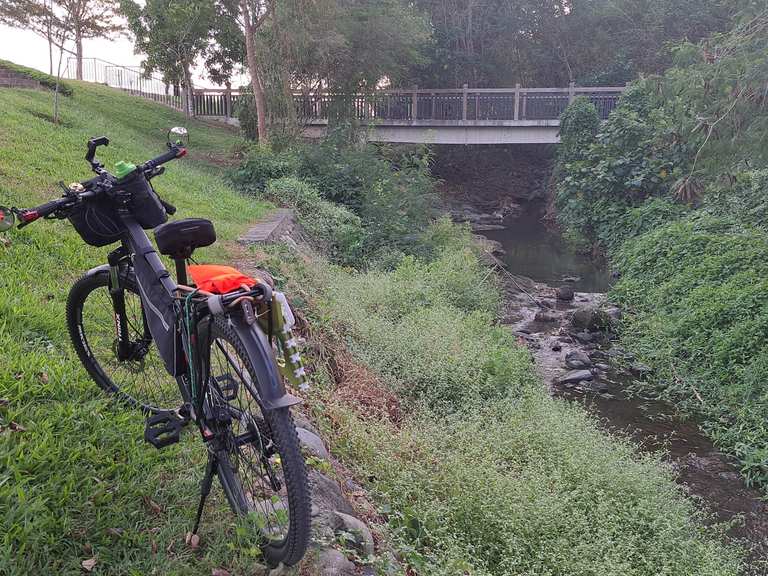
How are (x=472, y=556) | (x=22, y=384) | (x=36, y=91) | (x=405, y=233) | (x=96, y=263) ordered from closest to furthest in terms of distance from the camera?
(x=22, y=384) < (x=472, y=556) < (x=96, y=263) < (x=405, y=233) < (x=36, y=91)

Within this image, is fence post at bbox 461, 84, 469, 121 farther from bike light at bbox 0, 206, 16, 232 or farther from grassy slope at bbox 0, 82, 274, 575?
bike light at bbox 0, 206, 16, 232

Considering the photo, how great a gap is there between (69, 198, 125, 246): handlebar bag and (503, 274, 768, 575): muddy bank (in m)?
5.44

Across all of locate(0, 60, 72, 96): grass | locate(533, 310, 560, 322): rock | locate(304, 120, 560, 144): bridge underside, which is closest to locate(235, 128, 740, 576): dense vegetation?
locate(533, 310, 560, 322): rock

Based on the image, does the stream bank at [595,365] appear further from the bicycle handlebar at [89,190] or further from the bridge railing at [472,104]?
the bicycle handlebar at [89,190]

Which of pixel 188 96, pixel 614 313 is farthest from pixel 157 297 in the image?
pixel 188 96

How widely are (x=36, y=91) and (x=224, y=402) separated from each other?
17.3 metres

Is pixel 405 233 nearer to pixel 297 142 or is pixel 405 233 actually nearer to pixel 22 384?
pixel 297 142

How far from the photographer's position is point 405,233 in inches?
551

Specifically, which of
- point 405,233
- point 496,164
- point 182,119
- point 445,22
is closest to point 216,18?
point 182,119

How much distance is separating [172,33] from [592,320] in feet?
56.4

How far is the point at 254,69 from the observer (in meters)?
17.1

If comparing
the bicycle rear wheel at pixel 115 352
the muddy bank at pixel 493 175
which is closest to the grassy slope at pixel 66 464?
the bicycle rear wheel at pixel 115 352

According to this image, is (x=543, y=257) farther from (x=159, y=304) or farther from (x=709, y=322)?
(x=159, y=304)

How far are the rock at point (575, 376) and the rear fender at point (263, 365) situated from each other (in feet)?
26.3
